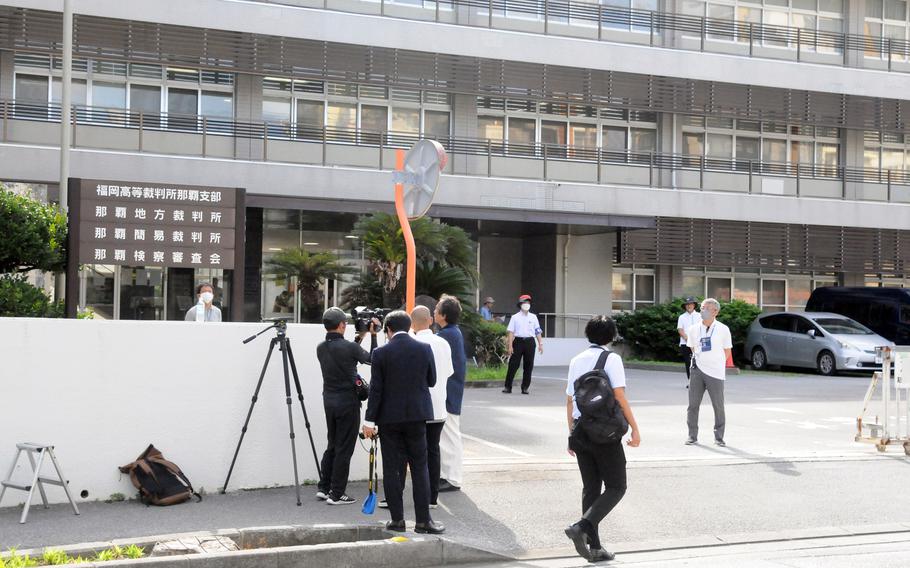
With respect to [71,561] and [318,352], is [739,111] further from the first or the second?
[71,561]

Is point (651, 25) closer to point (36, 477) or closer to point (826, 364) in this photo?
point (826, 364)

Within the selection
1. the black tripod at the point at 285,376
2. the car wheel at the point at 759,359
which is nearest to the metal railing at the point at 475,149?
the car wheel at the point at 759,359

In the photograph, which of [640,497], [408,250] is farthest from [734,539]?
[408,250]

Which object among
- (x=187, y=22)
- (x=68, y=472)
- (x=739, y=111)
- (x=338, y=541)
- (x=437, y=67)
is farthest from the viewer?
(x=739, y=111)

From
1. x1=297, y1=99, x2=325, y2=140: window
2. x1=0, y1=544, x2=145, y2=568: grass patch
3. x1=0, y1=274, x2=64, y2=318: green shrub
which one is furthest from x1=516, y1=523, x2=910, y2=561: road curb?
x1=297, y1=99, x2=325, y2=140: window

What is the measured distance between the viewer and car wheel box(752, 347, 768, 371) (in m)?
28.3

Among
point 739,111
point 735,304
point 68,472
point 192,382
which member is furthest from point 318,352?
point 739,111

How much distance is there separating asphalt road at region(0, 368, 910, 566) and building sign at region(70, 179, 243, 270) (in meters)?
4.33

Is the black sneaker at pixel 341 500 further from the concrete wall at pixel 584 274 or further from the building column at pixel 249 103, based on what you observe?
the concrete wall at pixel 584 274

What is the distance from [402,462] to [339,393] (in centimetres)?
107

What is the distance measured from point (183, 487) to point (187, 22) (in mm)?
18391

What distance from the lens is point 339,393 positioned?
9.10 m

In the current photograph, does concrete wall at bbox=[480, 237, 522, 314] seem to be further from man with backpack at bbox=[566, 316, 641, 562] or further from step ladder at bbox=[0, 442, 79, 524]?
man with backpack at bbox=[566, 316, 641, 562]

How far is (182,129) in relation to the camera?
26.1 m
